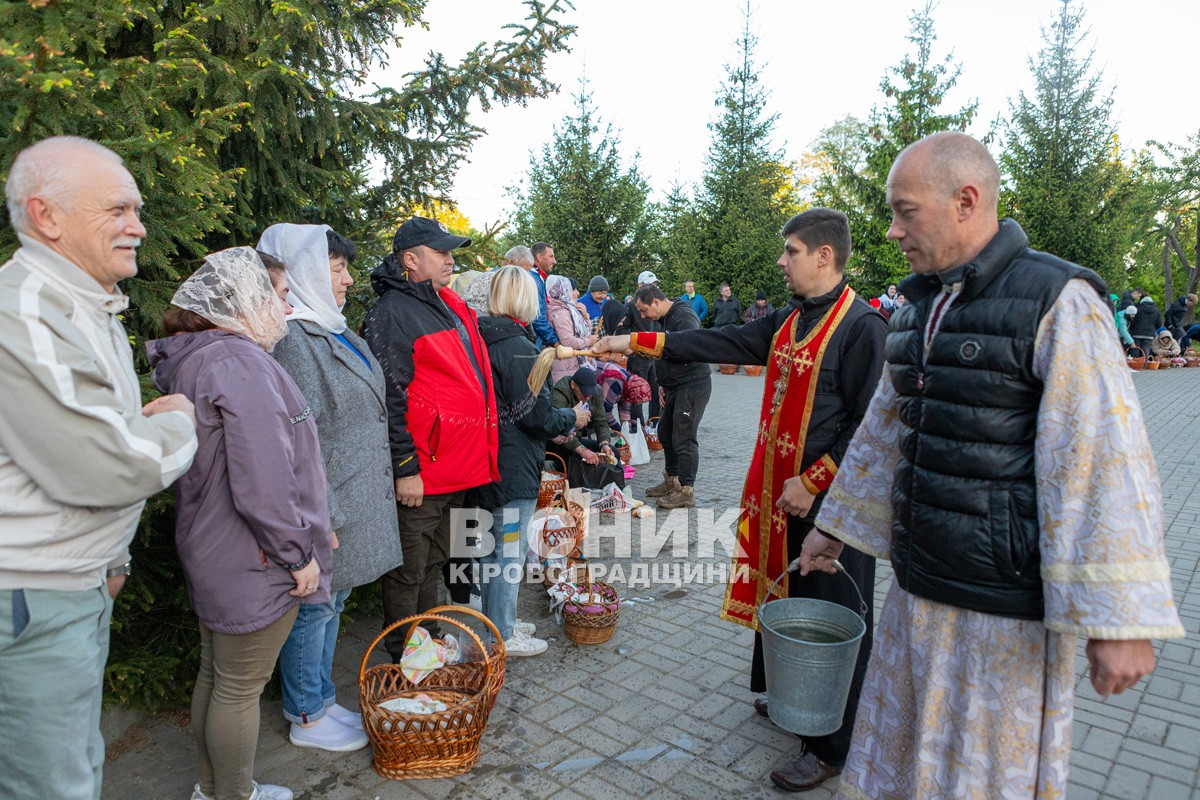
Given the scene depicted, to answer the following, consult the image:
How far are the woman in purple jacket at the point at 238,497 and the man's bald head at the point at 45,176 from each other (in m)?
0.68

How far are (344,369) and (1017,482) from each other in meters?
2.65

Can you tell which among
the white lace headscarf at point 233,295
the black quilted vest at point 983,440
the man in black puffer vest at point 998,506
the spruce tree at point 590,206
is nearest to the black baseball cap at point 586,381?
the white lace headscarf at point 233,295

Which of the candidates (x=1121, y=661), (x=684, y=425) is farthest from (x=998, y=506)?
(x=684, y=425)

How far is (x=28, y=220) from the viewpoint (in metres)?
1.96

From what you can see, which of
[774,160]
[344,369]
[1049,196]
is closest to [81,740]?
[344,369]

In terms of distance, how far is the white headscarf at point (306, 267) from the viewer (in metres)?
3.34

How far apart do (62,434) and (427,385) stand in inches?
79.5

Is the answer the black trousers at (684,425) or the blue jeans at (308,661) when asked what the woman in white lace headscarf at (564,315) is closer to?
the black trousers at (684,425)

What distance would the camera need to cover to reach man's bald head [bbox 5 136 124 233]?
1.96 meters

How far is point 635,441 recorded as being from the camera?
9258mm

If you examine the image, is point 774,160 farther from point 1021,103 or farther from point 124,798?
point 124,798

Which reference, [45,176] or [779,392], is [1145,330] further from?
[45,176]

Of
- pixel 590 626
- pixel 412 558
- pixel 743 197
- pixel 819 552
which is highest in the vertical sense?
pixel 743 197

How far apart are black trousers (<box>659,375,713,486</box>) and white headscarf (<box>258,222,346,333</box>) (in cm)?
465
